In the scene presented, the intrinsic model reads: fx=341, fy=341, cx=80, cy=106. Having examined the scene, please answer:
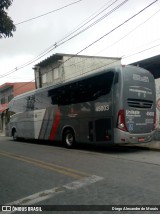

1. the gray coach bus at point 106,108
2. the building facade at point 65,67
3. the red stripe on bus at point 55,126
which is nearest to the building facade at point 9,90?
the building facade at point 65,67

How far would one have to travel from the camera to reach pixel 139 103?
1456 centimetres

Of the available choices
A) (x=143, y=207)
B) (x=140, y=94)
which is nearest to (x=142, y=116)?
(x=140, y=94)

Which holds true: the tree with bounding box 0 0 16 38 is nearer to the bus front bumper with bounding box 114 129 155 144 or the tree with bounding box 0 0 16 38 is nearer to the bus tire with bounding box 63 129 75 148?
the bus front bumper with bounding box 114 129 155 144

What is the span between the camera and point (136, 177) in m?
8.70

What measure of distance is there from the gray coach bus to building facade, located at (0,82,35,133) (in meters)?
27.2

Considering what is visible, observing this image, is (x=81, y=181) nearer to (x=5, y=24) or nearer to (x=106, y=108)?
(x=5, y=24)

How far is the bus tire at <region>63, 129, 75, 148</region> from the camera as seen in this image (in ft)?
55.2

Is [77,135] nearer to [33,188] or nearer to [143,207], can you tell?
[33,188]

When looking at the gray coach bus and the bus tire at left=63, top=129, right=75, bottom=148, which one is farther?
the bus tire at left=63, top=129, right=75, bottom=148

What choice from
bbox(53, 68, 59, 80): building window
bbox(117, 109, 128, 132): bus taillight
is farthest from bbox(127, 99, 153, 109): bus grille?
bbox(53, 68, 59, 80): building window

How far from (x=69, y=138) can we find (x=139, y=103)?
4383 millimetres

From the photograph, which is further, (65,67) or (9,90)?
(9,90)

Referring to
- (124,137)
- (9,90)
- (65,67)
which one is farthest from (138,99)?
(9,90)

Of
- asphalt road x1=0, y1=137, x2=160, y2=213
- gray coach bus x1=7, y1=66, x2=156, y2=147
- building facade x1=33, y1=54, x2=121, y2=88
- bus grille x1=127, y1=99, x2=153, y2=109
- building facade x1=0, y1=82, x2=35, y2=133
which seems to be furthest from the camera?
building facade x1=0, y1=82, x2=35, y2=133
